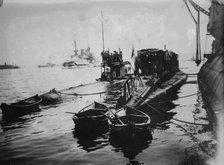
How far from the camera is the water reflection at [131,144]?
13.6 meters

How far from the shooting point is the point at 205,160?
12.0 metres

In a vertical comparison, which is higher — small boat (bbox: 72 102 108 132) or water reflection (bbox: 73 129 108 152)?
small boat (bbox: 72 102 108 132)

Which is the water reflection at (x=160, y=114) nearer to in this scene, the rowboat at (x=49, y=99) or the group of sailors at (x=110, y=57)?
the rowboat at (x=49, y=99)

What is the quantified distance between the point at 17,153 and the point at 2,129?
751 cm

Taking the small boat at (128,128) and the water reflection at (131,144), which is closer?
the water reflection at (131,144)

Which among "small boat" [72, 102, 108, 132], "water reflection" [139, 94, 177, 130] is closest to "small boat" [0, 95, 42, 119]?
"small boat" [72, 102, 108, 132]

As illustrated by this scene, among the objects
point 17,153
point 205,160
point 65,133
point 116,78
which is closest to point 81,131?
point 65,133

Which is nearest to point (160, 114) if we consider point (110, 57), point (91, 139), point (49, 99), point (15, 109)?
point (91, 139)

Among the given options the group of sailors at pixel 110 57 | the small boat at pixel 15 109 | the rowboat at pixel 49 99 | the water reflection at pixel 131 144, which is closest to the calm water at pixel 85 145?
the water reflection at pixel 131 144

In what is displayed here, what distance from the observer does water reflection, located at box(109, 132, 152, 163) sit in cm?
1365

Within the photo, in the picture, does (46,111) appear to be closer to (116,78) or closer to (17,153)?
(17,153)

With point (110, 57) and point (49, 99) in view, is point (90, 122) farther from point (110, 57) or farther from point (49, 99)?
point (110, 57)

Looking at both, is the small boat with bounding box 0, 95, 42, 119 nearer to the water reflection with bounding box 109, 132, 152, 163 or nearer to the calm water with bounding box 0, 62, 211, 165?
the calm water with bounding box 0, 62, 211, 165

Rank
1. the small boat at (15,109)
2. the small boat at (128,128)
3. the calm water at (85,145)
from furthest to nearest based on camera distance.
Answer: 1. the small boat at (15,109)
2. the small boat at (128,128)
3. the calm water at (85,145)
